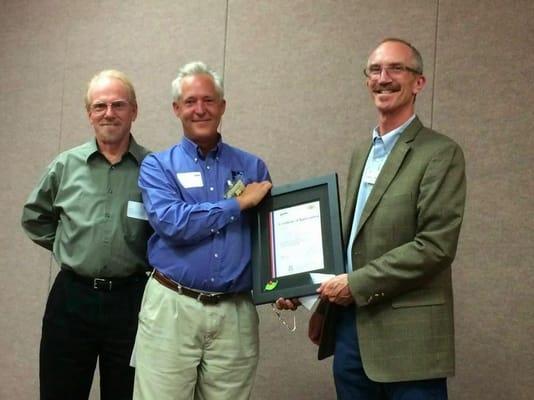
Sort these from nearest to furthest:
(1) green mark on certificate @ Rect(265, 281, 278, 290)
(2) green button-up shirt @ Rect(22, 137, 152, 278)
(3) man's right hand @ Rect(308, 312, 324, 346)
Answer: (1) green mark on certificate @ Rect(265, 281, 278, 290)
(3) man's right hand @ Rect(308, 312, 324, 346)
(2) green button-up shirt @ Rect(22, 137, 152, 278)

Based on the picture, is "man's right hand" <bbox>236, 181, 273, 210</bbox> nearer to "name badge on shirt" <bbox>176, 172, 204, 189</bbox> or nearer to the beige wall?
"name badge on shirt" <bbox>176, 172, 204, 189</bbox>

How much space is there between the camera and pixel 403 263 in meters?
1.79

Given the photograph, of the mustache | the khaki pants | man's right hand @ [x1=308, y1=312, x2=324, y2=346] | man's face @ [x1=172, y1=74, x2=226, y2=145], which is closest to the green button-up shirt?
the khaki pants

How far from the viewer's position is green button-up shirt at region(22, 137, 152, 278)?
237 cm

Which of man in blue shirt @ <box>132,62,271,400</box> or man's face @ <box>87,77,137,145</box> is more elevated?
man's face @ <box>87,77,137,145</box>

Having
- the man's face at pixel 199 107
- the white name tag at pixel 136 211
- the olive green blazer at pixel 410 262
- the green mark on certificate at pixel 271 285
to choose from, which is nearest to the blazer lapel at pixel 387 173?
the olive green blazer at pixel 410 262

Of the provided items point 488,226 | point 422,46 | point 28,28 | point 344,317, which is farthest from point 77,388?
point 28,28

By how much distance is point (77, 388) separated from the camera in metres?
2.45

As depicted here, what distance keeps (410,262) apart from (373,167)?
0.40 meters

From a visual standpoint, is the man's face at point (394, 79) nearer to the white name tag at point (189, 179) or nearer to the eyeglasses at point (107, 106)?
the white name tag at point (189, 179)

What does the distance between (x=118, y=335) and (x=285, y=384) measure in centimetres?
106

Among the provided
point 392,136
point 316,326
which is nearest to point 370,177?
point 392,136

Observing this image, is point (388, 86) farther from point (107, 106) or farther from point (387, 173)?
point (107, 106)

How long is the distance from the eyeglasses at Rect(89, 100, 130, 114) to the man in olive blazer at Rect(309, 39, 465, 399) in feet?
3.47
